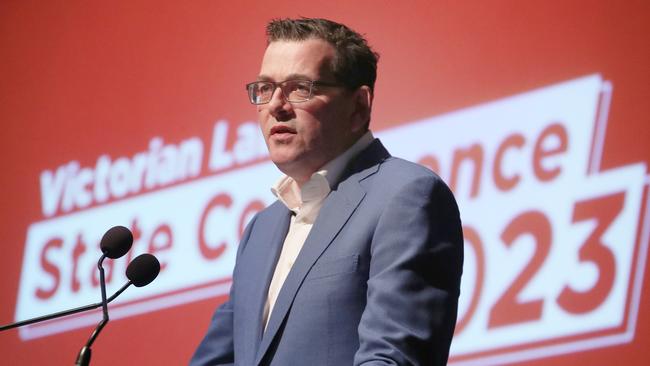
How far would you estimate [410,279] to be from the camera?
1.54 m

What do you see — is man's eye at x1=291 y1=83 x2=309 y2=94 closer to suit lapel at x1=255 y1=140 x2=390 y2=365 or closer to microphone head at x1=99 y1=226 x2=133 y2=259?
suit lapel at x1=255 y1=140 x2=390 y2=365

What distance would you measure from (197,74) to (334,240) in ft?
6.61

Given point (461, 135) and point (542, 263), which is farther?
point (461, 135)

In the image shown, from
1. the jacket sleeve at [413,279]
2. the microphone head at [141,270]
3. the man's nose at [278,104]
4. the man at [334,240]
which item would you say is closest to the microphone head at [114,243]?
the microphone head at [141,270]

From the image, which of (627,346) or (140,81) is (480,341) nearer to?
(627,346)

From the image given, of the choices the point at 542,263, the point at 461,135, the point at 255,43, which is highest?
the point at 255,43

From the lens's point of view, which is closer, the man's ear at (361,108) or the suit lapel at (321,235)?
the suit lapel at (321,235)

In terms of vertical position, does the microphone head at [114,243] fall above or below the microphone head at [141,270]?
above

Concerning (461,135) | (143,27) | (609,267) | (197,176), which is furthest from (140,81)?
(609,267)

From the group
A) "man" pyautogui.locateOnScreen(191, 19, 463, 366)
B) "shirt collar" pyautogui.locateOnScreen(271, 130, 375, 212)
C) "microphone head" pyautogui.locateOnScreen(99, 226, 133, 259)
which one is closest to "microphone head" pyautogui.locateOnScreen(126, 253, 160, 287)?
"microphone head" pyautogui.locateOnScreen(99, 226, 133, 259)

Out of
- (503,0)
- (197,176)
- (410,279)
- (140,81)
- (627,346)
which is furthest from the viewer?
(140,81)

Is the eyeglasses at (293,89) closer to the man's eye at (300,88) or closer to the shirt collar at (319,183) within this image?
the man's eye at (300,88)

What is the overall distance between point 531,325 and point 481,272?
21cm

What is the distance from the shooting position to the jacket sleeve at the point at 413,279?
1.49m
